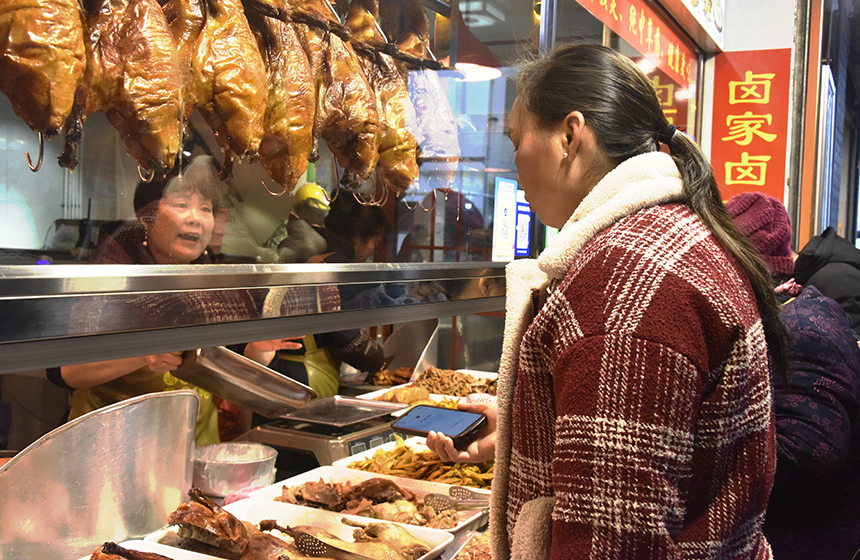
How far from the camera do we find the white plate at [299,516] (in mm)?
1961

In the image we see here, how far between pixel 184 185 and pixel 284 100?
33 cm

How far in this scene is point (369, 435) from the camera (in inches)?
108

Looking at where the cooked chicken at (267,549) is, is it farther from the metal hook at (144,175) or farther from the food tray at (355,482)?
the metal hook at (144,175)

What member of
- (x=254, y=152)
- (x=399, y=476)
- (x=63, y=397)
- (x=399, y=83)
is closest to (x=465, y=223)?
(x=399, y=83)

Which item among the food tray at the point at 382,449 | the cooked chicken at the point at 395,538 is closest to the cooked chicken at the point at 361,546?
the cooked chicken at the point at 395,538

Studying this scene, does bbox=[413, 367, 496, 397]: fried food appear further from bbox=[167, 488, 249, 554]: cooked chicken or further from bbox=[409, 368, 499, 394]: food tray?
bbox=[167, 488, 249, 554]: cooked chicken

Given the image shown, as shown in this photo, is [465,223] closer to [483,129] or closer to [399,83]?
[483,129]

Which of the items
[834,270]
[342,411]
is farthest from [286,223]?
[834,270]

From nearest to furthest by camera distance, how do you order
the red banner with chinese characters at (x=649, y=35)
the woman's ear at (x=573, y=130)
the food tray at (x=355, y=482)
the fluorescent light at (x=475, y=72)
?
the woman's ear at (x=573, y=130), the food tray at (x=355, y=482), the fluorescent light at (x=475, y=72), the red banner with chinese characters at (x=649, y=35)

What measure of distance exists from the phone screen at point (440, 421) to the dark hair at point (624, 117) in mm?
713

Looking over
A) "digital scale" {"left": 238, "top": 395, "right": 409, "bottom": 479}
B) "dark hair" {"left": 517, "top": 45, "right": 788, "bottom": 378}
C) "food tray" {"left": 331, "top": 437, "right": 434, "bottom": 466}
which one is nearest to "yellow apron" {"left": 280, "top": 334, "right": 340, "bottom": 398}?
"digital scale" {"left": 238, "top": 395, "right": 409, "bottom": 479}

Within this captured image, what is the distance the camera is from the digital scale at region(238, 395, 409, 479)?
2600 mm

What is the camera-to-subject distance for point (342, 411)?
300 cm

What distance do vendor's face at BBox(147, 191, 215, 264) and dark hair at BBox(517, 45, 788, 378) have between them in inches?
27.3
